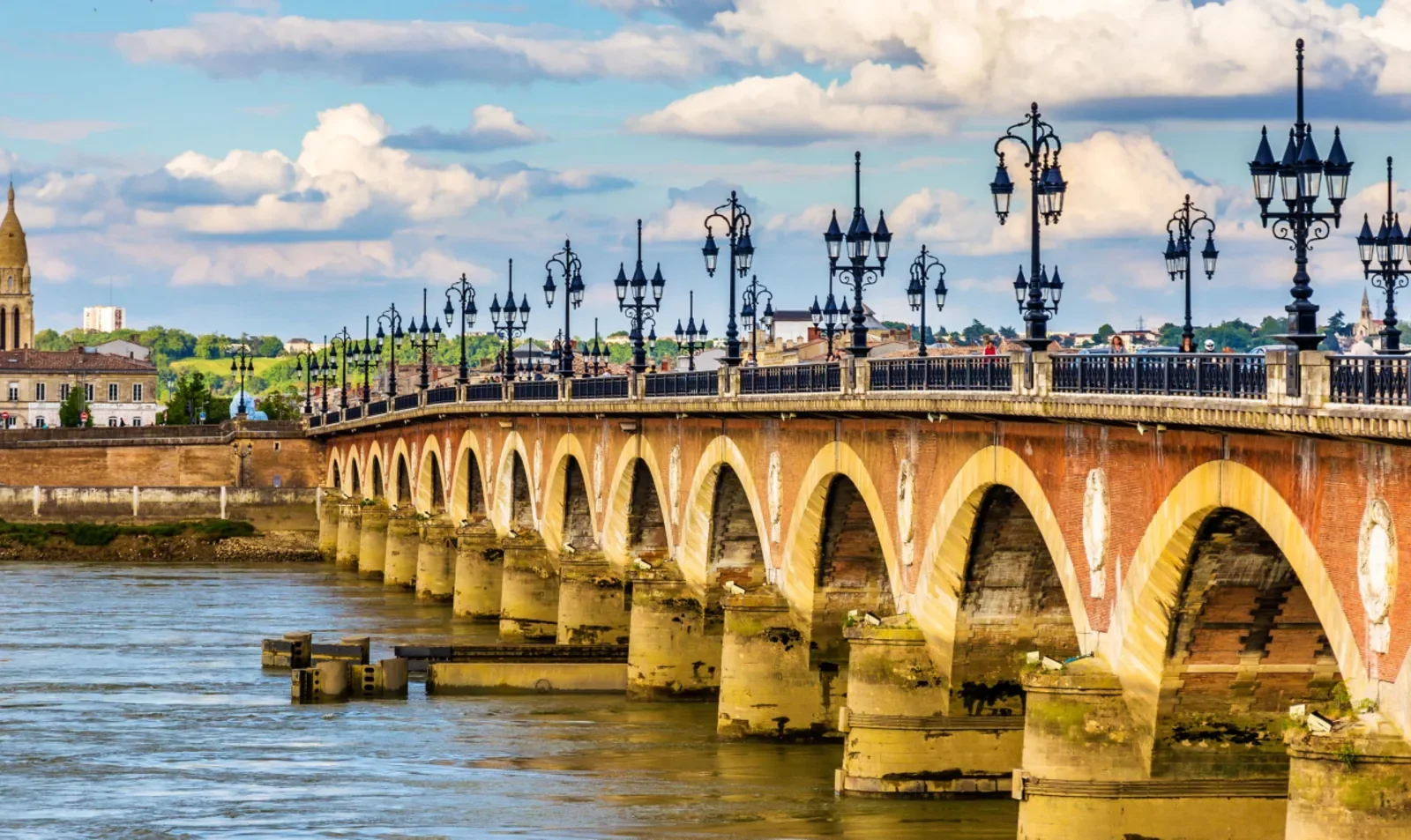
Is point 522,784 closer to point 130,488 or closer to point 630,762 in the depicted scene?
point 630,762

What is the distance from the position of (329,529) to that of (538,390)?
39677 millimetres

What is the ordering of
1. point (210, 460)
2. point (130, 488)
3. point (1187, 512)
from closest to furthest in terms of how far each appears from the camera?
point (1187, 512)
point (130, 488)
point (210, 460)

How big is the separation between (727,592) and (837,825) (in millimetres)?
11155

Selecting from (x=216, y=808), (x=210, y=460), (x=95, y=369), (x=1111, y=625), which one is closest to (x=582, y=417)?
(x=216, y=808)

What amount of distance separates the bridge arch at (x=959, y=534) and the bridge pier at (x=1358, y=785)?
880 cm

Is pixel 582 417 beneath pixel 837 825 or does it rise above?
above

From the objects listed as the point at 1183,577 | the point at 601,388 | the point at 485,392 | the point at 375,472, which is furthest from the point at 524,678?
the point at 375,472

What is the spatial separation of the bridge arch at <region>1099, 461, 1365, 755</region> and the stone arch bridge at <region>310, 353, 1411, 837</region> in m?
0.04

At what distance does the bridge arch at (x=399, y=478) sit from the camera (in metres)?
96.8

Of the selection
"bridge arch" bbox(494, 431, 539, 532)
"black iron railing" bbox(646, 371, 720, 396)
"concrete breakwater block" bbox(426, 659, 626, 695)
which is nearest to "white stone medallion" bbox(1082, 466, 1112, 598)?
"black iron railing" bbox(646, 371, 720, 396)

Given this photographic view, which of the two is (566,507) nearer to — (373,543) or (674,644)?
(674,644)

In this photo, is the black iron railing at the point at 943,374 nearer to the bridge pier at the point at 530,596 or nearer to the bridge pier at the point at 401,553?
the bridge pier at the point at 530,596

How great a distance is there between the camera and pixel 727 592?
4512 centimetres

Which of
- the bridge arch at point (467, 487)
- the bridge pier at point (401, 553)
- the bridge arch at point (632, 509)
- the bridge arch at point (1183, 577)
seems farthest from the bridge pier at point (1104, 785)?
the bridge pier at point (401, 553)
